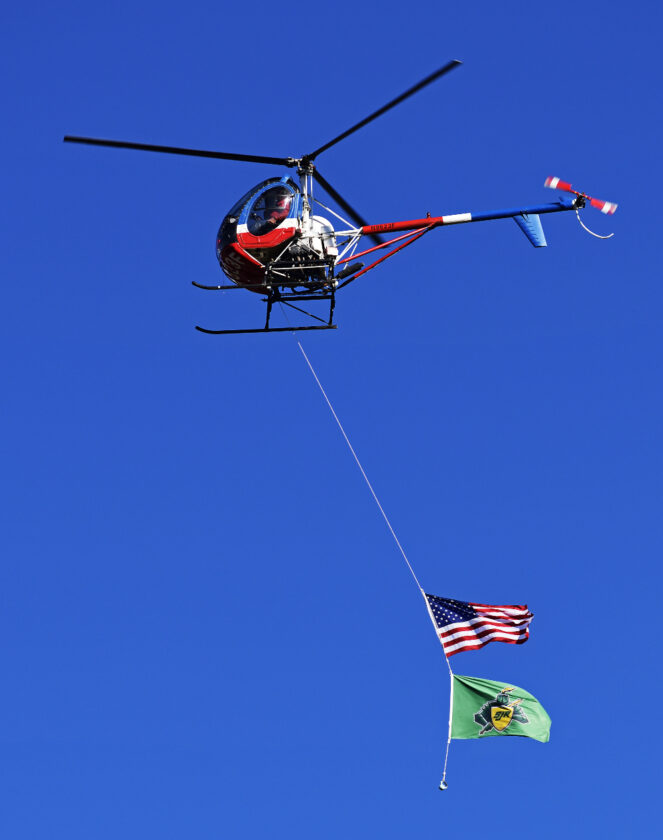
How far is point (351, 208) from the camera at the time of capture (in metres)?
31.9

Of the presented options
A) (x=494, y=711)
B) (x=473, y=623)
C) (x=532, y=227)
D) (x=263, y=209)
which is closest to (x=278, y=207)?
(x=263, y=209)

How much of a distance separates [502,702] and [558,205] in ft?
37.6

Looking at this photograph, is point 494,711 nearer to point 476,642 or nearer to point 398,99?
point 476,642

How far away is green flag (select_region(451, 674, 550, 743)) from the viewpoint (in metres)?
29.9

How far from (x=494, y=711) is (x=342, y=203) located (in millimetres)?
12078

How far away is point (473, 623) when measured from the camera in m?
30.8

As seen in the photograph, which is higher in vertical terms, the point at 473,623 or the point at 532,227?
the point at 532,227

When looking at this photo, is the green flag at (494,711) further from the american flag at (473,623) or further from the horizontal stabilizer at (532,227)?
the horizontal stabilizer at (532,227)

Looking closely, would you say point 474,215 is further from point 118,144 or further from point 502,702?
point 502,702

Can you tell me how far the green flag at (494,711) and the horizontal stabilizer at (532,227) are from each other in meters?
10.2

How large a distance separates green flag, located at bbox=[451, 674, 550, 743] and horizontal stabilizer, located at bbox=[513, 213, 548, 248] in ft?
33.3

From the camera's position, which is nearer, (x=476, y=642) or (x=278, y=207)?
(x=476, y=642)

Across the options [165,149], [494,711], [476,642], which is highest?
[165,149]

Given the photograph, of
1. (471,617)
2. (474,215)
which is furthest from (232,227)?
(471,617)
